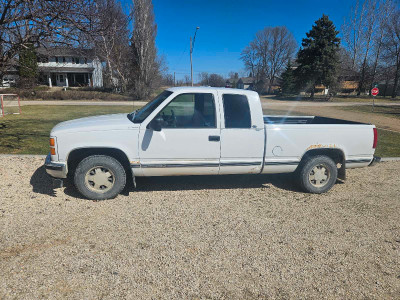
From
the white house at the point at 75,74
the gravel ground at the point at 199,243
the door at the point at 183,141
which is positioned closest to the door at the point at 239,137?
the door at the point at 183,141

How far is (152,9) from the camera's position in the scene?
1292 inches

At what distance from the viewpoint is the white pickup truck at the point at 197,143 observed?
175 inches

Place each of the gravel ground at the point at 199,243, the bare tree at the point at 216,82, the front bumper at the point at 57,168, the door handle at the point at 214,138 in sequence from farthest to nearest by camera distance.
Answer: the bare tree at the point at 216,82, the door handle at the point at 214,138, the front bumper at the point at 57,168, the gravel ground at the point at 199,243

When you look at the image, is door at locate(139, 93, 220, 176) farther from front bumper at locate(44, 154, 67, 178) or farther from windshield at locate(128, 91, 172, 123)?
front bumper at locate(44, 154, 67, 178)

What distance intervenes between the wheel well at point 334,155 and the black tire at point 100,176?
129 inches

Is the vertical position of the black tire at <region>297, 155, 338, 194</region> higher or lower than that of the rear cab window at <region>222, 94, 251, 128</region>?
lower

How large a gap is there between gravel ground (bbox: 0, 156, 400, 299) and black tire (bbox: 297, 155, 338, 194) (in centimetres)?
21

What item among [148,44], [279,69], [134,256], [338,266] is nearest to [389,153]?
[338,266]

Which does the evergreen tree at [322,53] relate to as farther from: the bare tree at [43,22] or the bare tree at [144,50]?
the bare tree at [43,22]

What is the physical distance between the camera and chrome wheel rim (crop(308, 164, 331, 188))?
204 inches

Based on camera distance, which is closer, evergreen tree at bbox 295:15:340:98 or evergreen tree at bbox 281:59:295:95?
evergreen tree at bbox 295:15:340:98

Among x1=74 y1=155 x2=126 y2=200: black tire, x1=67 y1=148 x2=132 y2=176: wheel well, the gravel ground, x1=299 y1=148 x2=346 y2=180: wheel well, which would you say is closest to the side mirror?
x1=67 y1=148 x2=132 y2=176: wheel well

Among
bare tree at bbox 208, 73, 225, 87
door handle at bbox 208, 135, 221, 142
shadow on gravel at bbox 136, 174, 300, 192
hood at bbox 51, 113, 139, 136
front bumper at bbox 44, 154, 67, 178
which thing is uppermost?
bare tree at bbox 208, 73, 225, 87

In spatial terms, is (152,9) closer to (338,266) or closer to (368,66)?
(338,266)
